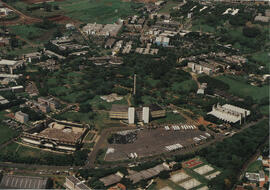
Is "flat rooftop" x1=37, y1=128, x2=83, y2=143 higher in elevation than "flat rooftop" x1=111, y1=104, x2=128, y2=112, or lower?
lower

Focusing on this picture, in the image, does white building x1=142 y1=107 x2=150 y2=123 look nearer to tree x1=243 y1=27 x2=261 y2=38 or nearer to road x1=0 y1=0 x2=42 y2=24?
tree x1=243 y1=27 x2=261 y2=38

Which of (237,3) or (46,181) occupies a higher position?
(237,3)

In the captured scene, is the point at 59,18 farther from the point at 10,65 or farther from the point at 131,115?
the point at 131,115

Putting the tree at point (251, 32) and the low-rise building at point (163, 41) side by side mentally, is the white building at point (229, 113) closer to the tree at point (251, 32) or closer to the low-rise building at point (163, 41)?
the low-rise building at point (163, 41)

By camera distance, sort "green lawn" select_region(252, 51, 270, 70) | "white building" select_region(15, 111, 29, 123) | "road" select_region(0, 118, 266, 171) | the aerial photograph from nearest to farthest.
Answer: the aerial photograph, "road" select_region(0, 118, 266, 171), "white building" select_region(15, 111, 29, 123), "green lawn" select_region(252, 51, 270, 70)

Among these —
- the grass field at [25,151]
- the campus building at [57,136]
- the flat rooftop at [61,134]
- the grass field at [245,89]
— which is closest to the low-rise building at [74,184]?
the grass field at [25,151]

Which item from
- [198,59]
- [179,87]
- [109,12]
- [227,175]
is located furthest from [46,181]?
[109,12]

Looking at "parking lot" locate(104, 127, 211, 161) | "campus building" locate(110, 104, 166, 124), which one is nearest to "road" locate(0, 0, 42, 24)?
"campus building" locate(110, 104, 166, 124)

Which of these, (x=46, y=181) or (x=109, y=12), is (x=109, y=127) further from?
(x=109, y=12)

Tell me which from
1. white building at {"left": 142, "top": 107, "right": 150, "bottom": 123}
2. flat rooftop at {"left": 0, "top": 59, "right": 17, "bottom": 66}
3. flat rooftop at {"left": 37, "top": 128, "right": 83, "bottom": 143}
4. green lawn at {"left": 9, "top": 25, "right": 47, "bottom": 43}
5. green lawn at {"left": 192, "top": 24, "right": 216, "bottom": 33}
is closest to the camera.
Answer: flat rooftop at {"left": 37, "top": 128, "right": 83, "bottom": 143}
